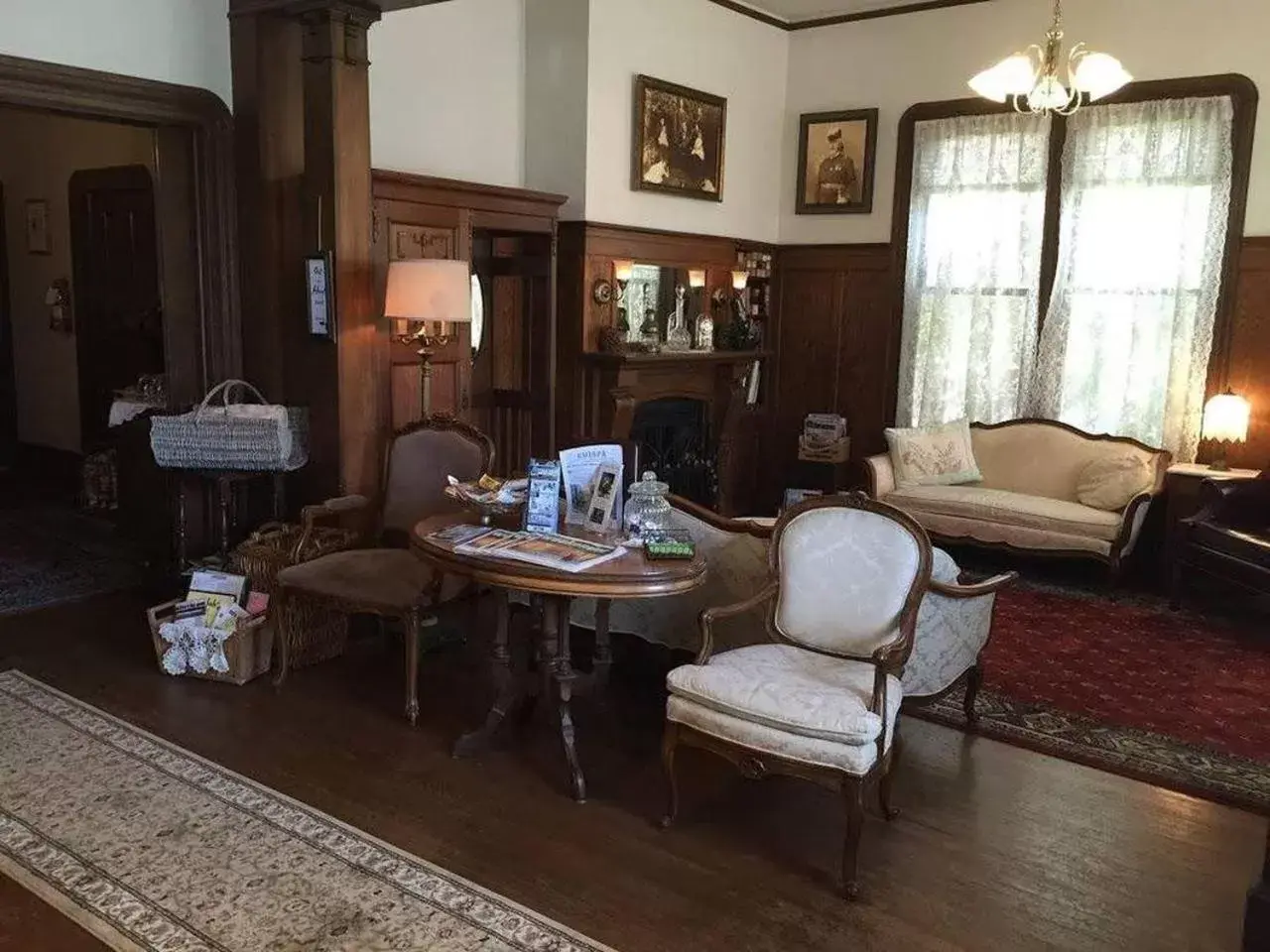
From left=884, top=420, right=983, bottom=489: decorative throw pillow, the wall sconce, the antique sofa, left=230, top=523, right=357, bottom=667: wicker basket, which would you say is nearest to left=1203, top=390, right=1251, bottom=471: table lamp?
the antique sofa

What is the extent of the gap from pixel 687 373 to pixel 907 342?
5.49 feet

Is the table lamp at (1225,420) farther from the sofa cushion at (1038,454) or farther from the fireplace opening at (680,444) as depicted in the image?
the fireplace opening at (680,444)

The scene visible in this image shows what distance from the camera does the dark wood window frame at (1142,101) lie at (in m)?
6.20

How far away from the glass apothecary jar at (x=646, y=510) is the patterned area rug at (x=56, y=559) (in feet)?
10.6

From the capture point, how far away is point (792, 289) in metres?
8.09

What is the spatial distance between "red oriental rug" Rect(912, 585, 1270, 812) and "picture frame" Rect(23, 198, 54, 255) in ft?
23.1

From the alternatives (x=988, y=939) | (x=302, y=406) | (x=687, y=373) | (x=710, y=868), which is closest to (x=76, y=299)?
(x=302, y=406)

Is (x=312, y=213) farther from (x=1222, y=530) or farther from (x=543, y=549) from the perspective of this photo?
(x=1222, y=530)

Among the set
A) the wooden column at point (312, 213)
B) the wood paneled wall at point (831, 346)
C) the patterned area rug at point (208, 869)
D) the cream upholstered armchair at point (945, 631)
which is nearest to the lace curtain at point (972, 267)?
the wood paneled wall at point (831, 346)

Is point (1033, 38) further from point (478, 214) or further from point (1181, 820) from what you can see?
point (1181, 820)

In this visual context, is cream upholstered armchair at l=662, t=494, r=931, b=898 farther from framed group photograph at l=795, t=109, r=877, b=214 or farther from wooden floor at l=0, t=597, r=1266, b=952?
framed group photograph at l=795, t=109, r=877, b=214

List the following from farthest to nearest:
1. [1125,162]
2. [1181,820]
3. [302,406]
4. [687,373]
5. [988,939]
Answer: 1. [687,373]
2. [1125,162]
3. [302,406]
4. [1181,820]
5. [988,939]

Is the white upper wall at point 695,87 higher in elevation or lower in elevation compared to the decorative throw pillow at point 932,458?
higher

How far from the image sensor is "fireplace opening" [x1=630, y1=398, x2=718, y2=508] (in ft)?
23.3
